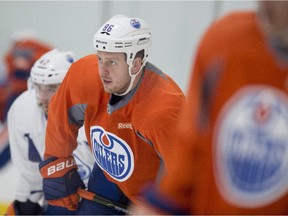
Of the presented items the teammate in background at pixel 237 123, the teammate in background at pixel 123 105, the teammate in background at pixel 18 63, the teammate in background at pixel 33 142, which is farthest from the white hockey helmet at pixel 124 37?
the teammate in background at pixel 18 63

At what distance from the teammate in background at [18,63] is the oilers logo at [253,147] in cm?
298

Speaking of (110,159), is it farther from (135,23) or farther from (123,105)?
(135,23)

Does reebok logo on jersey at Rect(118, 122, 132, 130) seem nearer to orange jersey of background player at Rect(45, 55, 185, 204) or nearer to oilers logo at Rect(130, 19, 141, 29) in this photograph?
orange jersey of background player at Rect(45, 55, 185, 204)

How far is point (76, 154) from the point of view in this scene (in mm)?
2217

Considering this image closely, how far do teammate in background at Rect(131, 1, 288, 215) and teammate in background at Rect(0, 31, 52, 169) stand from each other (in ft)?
9.71

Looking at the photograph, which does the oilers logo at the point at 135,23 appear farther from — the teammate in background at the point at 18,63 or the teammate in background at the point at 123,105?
the teammate in background at the point at 18,63

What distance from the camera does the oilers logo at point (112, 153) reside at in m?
1.71

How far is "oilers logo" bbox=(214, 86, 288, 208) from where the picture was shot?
71cm

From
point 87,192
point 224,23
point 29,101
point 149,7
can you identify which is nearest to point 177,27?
point 149,7

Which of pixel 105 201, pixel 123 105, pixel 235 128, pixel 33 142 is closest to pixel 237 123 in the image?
pixel 235 128

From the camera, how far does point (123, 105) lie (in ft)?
5.55

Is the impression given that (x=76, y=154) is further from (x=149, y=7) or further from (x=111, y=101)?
(x=149, y=7)

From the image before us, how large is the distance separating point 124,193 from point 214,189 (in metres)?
1.13

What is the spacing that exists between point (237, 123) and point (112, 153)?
1.02m
